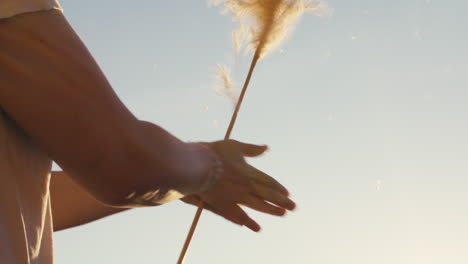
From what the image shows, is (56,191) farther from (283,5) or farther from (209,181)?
(283,5)

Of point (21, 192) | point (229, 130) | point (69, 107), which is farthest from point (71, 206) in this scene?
point (69, 107)

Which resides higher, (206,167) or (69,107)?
(69,107)

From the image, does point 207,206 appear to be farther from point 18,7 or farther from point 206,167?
point 18,7

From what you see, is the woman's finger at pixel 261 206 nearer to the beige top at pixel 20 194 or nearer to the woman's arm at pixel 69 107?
the woman's arm at pixel 69 107

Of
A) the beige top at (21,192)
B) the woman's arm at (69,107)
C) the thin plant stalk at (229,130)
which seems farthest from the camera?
the thin plant stalk at (229,130)

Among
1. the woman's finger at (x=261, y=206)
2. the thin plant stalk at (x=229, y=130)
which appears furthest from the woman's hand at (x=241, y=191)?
the thin plant stalk at (x=229, y=130)
